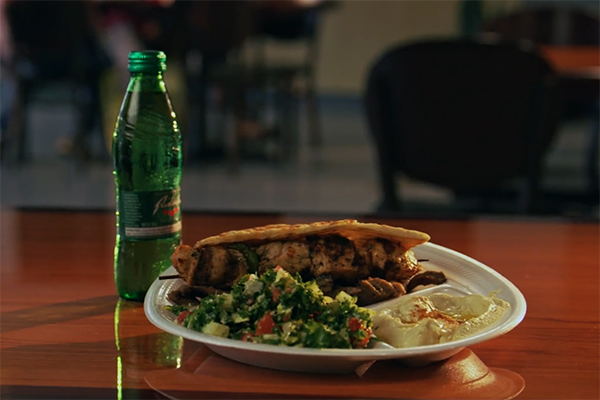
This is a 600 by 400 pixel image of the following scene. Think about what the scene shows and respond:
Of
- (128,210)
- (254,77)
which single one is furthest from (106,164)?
(128,210)

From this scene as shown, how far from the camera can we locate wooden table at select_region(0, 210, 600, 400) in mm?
755

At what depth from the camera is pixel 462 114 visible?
2350 millimetres

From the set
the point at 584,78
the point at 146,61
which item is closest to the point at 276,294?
the point at 146,61

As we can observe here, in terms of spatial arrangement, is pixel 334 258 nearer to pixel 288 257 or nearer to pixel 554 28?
pixel 288 257

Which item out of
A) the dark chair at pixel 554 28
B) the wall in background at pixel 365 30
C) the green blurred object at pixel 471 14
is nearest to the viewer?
the dark chair at pixel 554 28

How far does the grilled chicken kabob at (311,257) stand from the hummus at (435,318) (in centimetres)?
5

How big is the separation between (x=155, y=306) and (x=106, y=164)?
4.75 meters

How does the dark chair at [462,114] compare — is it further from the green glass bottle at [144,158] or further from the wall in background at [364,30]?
the wall in background at [364,30]

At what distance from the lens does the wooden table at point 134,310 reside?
76 cm

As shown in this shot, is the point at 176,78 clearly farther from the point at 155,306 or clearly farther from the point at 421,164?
the point at 155,306

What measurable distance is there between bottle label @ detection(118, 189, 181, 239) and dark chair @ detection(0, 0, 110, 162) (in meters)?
3.98

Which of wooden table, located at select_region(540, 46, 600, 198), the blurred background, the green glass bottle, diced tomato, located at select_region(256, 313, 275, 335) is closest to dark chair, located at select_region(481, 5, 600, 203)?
the blurred background

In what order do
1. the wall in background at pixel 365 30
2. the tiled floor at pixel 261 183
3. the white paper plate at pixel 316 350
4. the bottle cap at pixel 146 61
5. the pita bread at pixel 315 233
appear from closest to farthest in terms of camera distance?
the white paper plate at pixel 316 350 → the pita bread at pixel 315 233 → the bottle cap at pixel 146 61 → the tiled floor at pixel 261 183 → the wall in background at pixel 365 30

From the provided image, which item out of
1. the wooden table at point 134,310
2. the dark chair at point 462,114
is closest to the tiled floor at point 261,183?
the dark chair at point 462,114
